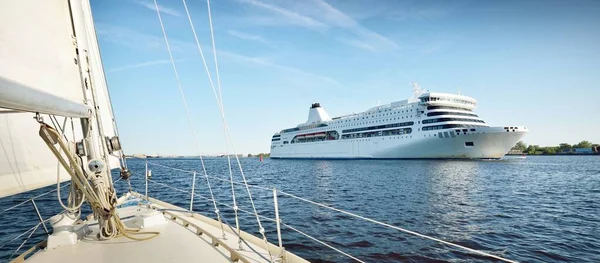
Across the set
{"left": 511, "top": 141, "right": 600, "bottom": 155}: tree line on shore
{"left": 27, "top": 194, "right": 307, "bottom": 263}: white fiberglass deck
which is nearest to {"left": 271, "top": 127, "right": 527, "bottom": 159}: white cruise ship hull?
{"left": 27, "top": 194, "right": 307, "bottom": 263}: white fiberglass deck

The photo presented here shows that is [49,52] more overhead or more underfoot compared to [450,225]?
more overhead

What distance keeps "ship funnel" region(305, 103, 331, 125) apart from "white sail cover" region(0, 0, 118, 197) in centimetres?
7443

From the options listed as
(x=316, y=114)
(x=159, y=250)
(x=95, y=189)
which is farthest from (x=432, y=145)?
(x=95, y=189)

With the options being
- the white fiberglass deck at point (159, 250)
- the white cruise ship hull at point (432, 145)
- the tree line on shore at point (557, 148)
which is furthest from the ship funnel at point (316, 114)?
the tree line on shore at point (557, 148)

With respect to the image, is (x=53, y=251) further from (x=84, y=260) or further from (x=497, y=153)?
(x=497, y=153)

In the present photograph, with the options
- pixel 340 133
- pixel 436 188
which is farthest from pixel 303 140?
pixel 436 188

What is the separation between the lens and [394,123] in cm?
5784

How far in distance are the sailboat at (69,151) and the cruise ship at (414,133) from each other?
170ft

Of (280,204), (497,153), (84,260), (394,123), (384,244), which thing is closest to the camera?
(84,260)

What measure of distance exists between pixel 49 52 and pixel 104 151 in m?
1.42

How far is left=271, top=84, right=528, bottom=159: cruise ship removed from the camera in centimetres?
4750

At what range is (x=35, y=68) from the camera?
9.82 ft

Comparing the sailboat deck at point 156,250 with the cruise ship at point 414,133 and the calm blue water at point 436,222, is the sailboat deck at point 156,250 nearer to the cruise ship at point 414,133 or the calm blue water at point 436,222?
the calm blue water at point 436,222

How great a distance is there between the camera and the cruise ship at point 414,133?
4750 cm
